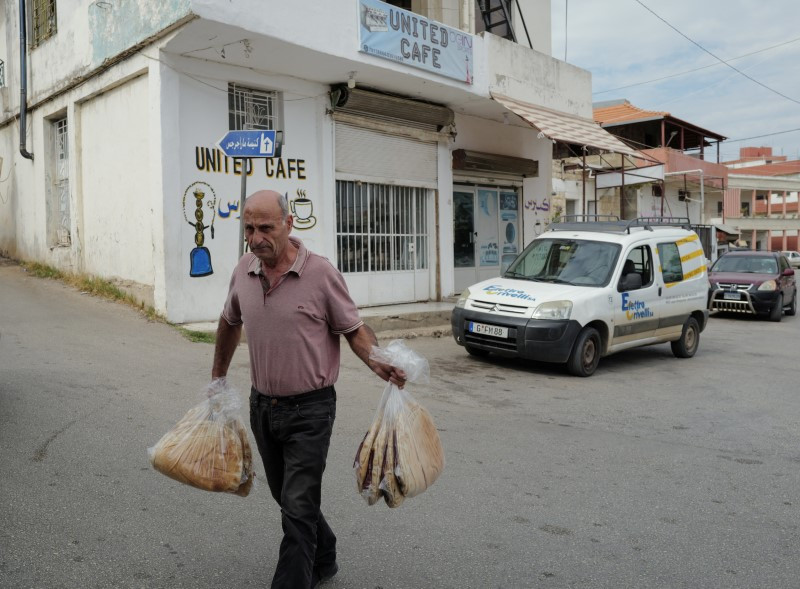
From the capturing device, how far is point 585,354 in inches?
348

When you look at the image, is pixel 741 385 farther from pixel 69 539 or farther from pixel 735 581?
pixel 69 539

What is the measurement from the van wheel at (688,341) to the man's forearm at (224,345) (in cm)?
861

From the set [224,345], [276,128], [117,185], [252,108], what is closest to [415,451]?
[224,345]

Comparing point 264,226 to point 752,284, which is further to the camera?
point 752,284

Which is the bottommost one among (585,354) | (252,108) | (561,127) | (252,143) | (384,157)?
(585,354)

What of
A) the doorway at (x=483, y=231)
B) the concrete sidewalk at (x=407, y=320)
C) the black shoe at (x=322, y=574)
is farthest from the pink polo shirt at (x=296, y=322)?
the doorway at (x=483, y=231)

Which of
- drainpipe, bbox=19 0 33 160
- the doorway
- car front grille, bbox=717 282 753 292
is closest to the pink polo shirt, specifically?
the doorway

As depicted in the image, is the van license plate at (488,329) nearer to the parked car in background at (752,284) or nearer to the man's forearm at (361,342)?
the man's forearm at (361,342)

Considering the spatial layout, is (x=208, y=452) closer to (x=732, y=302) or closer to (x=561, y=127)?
(x=561, y=127)

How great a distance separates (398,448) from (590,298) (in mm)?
6214

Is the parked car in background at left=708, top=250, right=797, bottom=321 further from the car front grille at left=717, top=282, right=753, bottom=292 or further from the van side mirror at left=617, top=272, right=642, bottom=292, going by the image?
the van side mirror at left=617, top=272, right=642, bottom=292

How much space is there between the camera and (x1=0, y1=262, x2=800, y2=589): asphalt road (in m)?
3.44

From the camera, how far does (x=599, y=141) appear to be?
1524cm

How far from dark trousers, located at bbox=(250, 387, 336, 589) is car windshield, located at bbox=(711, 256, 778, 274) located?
16412mm
